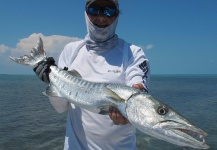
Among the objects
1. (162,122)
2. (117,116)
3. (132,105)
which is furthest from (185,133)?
(117,116)

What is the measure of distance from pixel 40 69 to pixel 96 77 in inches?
46.8

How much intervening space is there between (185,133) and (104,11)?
2.35 metres

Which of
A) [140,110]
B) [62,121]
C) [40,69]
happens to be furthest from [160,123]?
[62,121]

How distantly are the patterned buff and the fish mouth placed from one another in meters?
1.83

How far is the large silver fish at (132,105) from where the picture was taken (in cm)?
306

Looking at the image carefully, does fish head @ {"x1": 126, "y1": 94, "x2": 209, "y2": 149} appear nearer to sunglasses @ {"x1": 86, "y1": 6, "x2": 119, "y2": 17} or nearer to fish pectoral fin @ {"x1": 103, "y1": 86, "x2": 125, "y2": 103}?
fish pectoral fin @ {"x1": 103, "y1": 86, "x2": 125, "y2": 103}

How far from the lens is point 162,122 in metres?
3.22

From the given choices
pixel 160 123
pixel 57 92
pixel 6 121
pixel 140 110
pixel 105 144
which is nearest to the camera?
pixel 160 123

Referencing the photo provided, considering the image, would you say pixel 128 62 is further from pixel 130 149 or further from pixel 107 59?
pixel 130 149

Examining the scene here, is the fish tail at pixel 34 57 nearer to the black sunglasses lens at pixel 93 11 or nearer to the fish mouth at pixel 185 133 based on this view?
the black sunglasses lens at pixel 93 11

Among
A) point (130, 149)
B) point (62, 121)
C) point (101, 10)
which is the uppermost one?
point (101, 10)

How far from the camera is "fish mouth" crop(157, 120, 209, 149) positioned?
2.91 m

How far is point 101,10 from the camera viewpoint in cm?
442

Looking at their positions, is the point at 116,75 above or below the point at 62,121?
above
